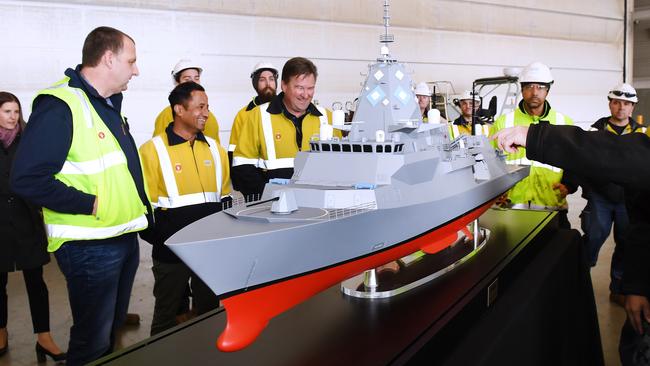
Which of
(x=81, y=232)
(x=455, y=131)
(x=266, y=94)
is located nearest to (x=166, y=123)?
(x=266, y=94)

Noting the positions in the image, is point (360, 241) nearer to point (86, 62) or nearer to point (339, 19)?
point (86, 62)

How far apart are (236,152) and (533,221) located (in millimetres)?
2118

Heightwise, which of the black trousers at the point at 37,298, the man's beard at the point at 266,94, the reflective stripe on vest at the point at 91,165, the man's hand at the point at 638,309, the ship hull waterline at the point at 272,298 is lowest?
the black trousers at the point at 37,298

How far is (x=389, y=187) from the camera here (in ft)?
6.64

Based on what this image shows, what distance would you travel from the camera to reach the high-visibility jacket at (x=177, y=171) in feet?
9.56

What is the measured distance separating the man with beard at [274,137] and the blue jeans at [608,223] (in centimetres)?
279

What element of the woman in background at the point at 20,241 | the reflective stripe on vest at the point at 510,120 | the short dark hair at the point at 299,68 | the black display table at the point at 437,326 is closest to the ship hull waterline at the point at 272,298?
the black display table at the point at 437,326

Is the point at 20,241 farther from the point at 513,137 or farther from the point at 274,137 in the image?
the point at 513,137

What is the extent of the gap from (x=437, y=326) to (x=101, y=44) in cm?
189

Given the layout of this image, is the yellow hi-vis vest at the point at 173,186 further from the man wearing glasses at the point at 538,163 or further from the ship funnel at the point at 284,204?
the man wearing glasses at the point at 538,163

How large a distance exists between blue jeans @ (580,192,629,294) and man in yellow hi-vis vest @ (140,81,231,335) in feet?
11.6

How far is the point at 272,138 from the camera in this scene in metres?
3.34

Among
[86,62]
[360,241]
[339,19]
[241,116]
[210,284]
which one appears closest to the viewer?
[210,284]

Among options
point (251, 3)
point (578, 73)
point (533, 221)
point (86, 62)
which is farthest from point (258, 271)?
point (578, 73)
